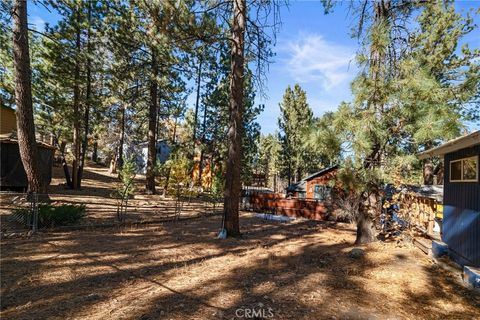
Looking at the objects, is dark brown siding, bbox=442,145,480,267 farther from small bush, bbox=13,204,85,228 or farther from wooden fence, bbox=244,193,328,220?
small bush, bbox=13,204,85,228

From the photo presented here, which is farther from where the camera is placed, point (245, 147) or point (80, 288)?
point (245, 147)

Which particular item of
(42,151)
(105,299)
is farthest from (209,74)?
(105,299)

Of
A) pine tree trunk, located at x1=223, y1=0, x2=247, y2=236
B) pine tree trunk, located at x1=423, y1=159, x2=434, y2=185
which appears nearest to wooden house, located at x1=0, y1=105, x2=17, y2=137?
pine tree trunk, located at x1=223, y1=0, x2=247, y2=236

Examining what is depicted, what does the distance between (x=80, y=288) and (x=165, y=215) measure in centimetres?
726

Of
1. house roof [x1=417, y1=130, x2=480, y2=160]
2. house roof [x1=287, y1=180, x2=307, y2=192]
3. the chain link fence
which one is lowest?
the chain link fence

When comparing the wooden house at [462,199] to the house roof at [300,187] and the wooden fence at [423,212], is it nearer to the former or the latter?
the wooden fence at [423,212]

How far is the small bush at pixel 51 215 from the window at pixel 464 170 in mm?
9783

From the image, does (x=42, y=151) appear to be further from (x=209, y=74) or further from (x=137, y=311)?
(x=137, y=311)

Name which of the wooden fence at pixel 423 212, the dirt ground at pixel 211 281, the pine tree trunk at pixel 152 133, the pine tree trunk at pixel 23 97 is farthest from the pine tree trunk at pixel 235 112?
the pine tree trunk at pixel 152 133

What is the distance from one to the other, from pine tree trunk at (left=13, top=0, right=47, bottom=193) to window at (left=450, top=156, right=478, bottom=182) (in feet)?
38.0

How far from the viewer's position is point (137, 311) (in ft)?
11.4

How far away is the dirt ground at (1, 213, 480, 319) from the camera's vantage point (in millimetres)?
3676

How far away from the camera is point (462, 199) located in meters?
6.63

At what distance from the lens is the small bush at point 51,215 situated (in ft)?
23.9
